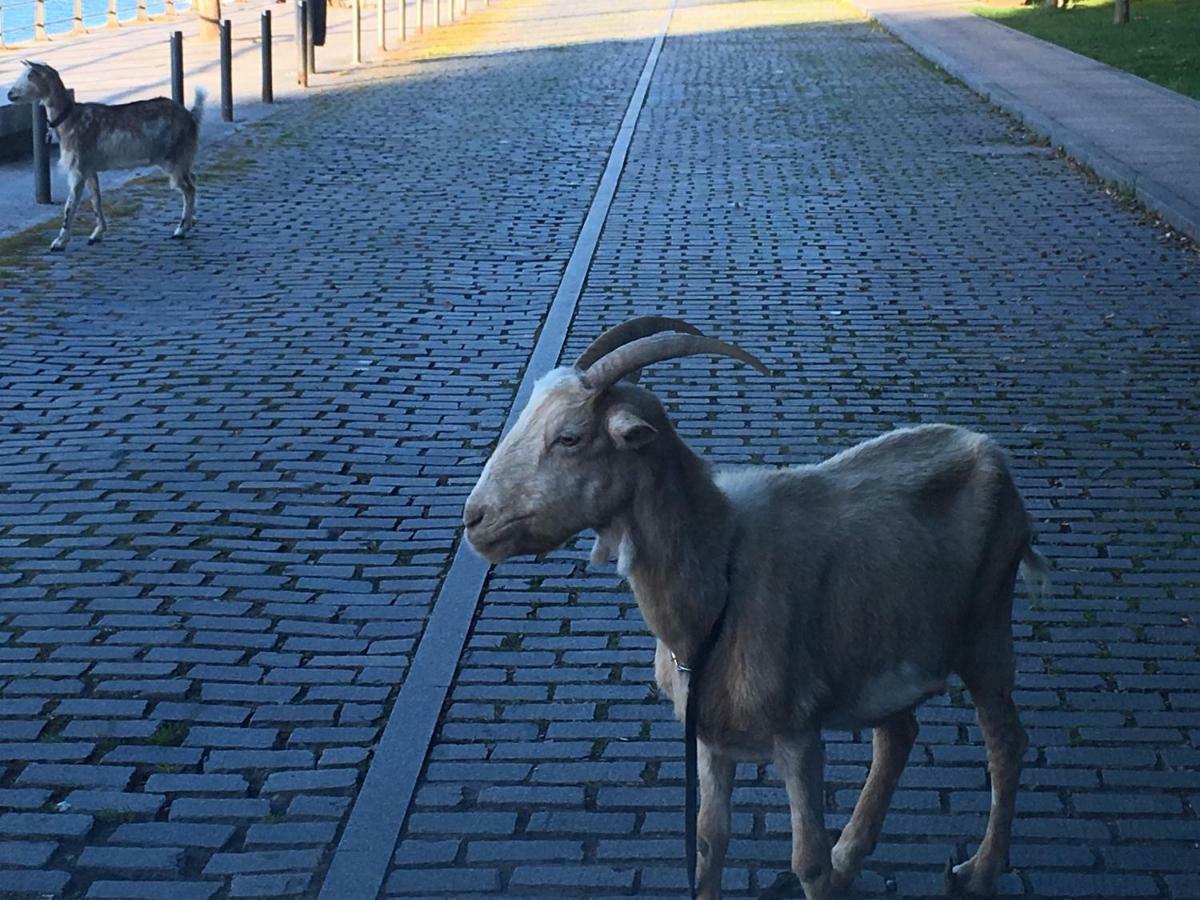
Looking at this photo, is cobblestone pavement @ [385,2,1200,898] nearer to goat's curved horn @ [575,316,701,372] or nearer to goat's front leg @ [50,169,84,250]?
goat's curved horn @ [575,316,701,372]

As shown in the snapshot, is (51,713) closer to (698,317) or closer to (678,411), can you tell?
(678,411)

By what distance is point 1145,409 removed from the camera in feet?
31.3

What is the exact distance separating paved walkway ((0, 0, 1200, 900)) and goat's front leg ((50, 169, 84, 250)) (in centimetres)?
23

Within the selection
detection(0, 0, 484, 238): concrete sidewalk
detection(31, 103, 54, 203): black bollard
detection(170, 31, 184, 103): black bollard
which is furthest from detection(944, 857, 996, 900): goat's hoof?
detection(170, 31, 184, 103): black bollard

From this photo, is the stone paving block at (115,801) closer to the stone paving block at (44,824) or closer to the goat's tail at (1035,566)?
the stone paving block at (44,824)

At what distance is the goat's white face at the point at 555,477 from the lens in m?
4.15

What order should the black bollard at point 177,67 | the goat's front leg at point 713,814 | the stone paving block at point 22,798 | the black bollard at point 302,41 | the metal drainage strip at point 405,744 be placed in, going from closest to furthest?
the goat's front leg at point 713,814 → the metal drainage strip at point 405,744 → the stone paving block at point 22,798 → the black bollard at point 177,67 → the black bollard at point 302,41

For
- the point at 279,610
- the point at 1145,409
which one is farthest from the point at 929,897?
the point at 1145,409

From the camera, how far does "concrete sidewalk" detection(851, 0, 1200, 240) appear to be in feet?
53.1

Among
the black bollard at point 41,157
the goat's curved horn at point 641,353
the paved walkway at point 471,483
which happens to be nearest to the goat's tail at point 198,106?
the paved walkway at point 471,483

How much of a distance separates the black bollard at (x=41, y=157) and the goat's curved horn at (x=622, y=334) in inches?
482

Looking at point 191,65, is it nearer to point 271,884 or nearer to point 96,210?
point 96,210

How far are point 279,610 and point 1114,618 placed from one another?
3.39 metres

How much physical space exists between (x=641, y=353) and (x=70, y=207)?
35.8ft
